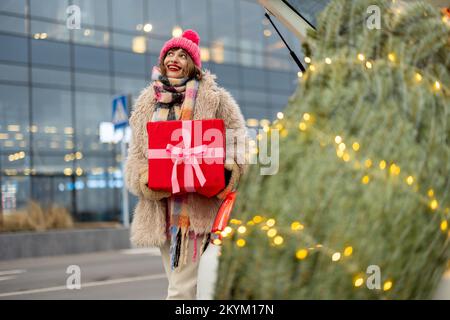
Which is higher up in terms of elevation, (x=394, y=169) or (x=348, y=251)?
(x=394, y=169)

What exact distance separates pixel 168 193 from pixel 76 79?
18.0 meters

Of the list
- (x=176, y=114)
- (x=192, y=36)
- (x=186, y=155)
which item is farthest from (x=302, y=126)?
(x=192, y=36)

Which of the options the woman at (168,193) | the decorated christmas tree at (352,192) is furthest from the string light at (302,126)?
the woman at (168,193)

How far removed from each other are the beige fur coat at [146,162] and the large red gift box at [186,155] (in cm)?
29

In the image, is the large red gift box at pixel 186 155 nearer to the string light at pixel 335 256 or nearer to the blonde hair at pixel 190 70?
the blonde hair at pixel 190 70

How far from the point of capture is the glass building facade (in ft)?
61.2

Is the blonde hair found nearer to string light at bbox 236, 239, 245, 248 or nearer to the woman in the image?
the woman

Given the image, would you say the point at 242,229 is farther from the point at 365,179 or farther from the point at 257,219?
the point at 365,179

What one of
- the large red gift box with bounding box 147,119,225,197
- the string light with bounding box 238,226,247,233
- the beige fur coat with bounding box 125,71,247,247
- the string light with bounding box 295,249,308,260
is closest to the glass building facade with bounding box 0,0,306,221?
the beige fur coat with bounding box 125,71,247,247

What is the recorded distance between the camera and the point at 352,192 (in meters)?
1.45

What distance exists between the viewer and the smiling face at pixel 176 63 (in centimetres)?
320

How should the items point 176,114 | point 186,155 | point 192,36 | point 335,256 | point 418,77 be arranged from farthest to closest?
point 192,36 → point 176,114 → point 186,155 → point 418,77 → point 335,256
